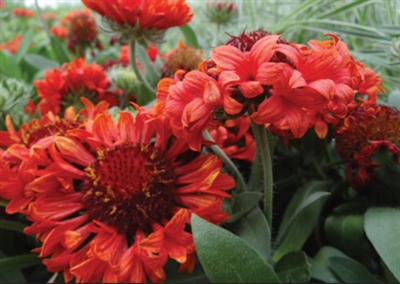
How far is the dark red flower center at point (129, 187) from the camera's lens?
39 centimetres

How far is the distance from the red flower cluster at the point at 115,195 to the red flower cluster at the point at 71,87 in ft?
0.56

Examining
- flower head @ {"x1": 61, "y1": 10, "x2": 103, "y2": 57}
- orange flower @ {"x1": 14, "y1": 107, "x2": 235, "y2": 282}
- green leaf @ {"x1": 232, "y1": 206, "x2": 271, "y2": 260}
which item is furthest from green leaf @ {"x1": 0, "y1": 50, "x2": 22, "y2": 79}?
green leaf @ {"x1": 232, "y1": 206, "x2": 271, "y2": 260}

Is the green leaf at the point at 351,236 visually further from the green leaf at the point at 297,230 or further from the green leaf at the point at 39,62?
the green leaf at the point at 39,62

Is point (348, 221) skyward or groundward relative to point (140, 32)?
groundward

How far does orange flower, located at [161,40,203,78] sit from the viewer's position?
0.60m

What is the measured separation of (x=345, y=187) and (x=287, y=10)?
0.43 m

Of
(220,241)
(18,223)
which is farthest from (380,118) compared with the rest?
(18,223)

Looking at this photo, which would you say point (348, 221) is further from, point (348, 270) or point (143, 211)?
point (143, 211)

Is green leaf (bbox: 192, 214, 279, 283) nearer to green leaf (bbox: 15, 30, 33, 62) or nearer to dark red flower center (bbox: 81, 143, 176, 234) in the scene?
dark red flower center (bbox: 81, 143, 176, 234)

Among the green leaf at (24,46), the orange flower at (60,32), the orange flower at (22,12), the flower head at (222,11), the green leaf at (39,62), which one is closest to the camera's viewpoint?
the flower head at (222,11)

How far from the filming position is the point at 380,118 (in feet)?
1.43

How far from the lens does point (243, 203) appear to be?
0.42 meters

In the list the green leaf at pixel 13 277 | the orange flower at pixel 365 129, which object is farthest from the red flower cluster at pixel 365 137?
the green leaf at pixel 13 277

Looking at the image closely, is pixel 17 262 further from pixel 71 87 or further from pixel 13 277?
pixel 71 87
